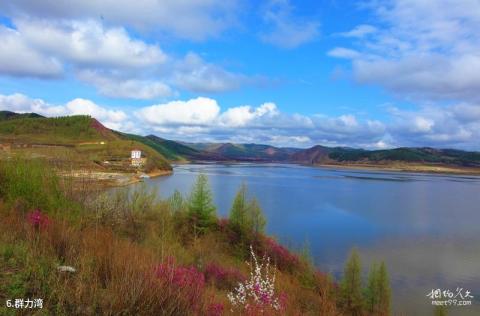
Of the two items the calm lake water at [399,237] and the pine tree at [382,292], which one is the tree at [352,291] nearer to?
the pine tree at [382,292]

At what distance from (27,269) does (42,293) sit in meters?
0.53

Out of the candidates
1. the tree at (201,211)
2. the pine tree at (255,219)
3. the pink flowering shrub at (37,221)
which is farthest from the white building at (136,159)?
the pink flowering shrub at (37,221)

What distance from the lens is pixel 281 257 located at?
956 inches

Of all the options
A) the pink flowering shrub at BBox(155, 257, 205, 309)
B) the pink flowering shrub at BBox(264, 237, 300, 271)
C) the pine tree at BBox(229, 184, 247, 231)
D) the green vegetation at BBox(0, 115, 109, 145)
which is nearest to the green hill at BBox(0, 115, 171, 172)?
the green vegetation at BBox(0, 115, 109, 145)

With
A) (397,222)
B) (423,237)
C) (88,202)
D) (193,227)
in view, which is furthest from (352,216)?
(88,202)

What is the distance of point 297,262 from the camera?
23.0m

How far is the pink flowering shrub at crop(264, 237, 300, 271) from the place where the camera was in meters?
23.0

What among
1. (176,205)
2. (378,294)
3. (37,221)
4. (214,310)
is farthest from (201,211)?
(214,310)

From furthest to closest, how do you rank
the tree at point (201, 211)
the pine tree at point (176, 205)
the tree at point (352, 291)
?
the pine tree at point (176, 205) → the tree at point (201, 211) → the tree at point (352, 291)

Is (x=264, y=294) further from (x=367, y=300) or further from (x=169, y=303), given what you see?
(x=367, y=300)

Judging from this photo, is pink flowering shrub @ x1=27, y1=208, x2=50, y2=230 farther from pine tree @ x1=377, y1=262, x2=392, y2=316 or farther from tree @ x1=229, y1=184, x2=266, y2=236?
tree @ x1=229, y1=184, x2=266, y2=236

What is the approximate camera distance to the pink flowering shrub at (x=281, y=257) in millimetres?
23047

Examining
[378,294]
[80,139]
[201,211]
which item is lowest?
[378,294]

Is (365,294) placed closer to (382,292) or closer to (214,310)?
(382,292)
